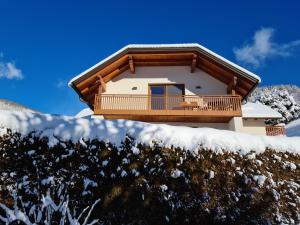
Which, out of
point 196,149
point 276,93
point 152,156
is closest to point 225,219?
point 196,149

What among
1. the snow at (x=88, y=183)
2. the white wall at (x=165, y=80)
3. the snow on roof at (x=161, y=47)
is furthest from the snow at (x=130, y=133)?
the white wall at (x=165, y=80)

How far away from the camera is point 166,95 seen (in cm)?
1560

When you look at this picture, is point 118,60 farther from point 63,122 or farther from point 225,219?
point 225,219

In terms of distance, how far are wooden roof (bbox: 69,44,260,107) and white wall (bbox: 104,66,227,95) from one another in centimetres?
26

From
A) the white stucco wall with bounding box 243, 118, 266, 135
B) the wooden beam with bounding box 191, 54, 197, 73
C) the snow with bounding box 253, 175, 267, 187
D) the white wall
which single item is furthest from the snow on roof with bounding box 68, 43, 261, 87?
the snow with bounding box 253, 175, 267, 187

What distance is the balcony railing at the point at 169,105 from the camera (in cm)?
1451

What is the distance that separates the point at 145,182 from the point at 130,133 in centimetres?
93

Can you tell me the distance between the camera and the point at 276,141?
249 inches

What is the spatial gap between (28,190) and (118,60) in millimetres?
11301

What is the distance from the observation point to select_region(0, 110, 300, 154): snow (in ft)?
16.9

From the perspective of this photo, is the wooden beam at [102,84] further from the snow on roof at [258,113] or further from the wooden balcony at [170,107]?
the snow on roof at [258,113]

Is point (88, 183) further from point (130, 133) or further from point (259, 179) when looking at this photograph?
point (259, 179)

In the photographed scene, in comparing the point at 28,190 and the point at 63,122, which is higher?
the point at 63,122

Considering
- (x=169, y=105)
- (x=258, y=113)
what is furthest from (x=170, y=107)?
(x=258, y=113)
